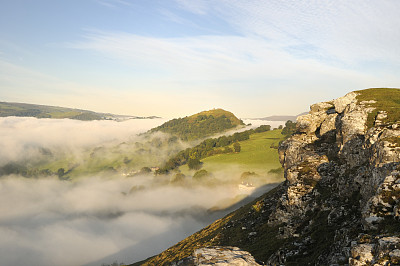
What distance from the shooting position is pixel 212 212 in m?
157

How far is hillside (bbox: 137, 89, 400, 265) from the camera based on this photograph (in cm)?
1723

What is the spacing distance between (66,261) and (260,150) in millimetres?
193339

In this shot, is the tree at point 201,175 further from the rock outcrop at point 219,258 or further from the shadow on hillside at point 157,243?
the rock outcrop at point 219,258

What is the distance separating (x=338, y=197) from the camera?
101 feet

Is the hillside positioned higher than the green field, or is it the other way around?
the hillside

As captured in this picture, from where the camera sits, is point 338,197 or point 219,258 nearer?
point 219,258

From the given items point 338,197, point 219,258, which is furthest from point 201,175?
point 219,258

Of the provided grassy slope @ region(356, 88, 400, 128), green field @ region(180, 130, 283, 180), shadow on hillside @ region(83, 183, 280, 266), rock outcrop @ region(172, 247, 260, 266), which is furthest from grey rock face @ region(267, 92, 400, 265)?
shadow on hillside @ region(83, 183, 280, 266)

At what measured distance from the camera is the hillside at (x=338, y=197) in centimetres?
1723

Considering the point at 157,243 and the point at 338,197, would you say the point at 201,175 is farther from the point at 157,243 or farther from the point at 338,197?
the point at 338,197

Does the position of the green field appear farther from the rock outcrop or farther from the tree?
the rock outcrop

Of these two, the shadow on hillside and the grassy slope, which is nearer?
the grassy slope

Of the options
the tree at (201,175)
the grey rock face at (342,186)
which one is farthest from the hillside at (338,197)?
the tree at (201,175)

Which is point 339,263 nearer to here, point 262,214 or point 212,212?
point 262,214
